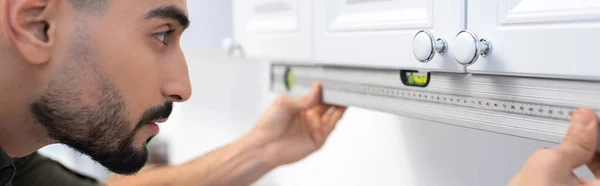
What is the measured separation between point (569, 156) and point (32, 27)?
0.69 meters

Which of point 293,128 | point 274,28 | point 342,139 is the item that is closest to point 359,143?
point 342,139

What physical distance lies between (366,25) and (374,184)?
0.61 m

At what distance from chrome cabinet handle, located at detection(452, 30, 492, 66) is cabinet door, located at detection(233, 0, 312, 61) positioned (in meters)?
0.38

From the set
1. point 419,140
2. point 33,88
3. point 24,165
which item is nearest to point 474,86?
point 419,140

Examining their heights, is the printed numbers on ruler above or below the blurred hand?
above

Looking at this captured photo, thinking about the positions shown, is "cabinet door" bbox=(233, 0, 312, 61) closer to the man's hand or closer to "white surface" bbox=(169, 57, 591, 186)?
"white surface" bbox=(169, 57, 591, 186)

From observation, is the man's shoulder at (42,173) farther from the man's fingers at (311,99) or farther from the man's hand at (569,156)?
the man's hand at (569,156)

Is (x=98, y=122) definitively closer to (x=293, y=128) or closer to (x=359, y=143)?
(x=293, y=128)

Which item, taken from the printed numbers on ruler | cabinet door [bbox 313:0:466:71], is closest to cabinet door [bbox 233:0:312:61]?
cabinet door [bbox 313:0:466:71]

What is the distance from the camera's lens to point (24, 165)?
1.22 m

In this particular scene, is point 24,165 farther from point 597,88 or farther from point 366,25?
point 597,88

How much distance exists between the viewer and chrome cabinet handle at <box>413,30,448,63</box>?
745 millimetres

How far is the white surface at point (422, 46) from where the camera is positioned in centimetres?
74

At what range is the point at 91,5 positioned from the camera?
807 mm
